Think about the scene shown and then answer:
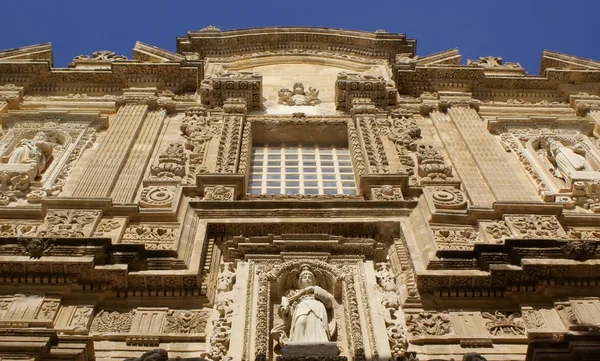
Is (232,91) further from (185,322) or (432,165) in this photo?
(185,322)

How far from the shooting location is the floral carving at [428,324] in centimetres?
980

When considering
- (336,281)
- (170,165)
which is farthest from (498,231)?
(170,165)

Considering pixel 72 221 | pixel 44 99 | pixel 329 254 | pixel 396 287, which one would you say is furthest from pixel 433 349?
pixel 44 99

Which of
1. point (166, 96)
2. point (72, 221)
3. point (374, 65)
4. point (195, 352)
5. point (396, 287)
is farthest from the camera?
point (374, 65)

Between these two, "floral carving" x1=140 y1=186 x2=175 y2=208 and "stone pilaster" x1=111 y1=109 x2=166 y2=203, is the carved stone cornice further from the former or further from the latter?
"floral carving" x1=140 y1=186 x2=175 y2=208

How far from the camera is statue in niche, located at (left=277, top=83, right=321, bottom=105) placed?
58.9 ft

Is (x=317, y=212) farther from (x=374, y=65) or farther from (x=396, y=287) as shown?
(x=374, y=65)

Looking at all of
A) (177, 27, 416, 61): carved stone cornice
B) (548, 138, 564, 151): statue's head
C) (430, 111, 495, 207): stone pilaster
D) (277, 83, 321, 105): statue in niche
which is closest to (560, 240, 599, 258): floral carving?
(430, 111, 495, 207): stone pilaster

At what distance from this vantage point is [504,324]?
988 cm

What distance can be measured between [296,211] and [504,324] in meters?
3.88

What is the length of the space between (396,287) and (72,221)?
525 cm

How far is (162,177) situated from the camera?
13469 millimetres

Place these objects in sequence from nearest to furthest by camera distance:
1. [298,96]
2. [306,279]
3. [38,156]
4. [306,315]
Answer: [306,315] → [306,279] → [38,156] → [298,96]

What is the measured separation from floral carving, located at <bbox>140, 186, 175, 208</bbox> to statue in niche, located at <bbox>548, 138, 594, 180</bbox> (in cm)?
759
